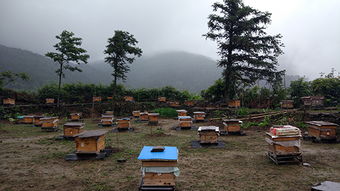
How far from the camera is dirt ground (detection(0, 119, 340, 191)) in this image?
19.7ft

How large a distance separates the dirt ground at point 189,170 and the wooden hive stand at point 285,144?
1.35 feet

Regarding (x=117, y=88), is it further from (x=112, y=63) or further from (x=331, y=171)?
(x=331, y=171)

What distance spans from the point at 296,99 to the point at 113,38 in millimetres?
24723

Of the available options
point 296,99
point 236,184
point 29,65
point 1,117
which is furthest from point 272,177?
point 29,65

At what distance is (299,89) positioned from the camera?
74.9 ft

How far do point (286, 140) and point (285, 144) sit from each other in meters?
0.15

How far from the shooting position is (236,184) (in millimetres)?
6004

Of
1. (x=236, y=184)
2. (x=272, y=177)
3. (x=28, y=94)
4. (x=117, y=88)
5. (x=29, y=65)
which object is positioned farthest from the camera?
(x=29, y=65)

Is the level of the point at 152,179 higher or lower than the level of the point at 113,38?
lower

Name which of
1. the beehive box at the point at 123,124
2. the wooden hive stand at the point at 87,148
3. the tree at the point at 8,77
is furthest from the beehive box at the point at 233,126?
the tree at the point at 8,77

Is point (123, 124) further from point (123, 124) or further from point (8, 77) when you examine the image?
point (8, 77)

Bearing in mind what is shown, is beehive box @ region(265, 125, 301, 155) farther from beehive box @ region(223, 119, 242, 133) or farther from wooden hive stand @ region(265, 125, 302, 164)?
beehive box @ region(223, 119, 242, 133)

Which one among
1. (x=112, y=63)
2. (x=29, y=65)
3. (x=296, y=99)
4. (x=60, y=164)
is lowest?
(x=60, y=164)

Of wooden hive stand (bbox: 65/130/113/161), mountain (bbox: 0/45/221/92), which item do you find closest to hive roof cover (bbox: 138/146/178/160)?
wooden hive stand (bbox: 65/130/113/161)
